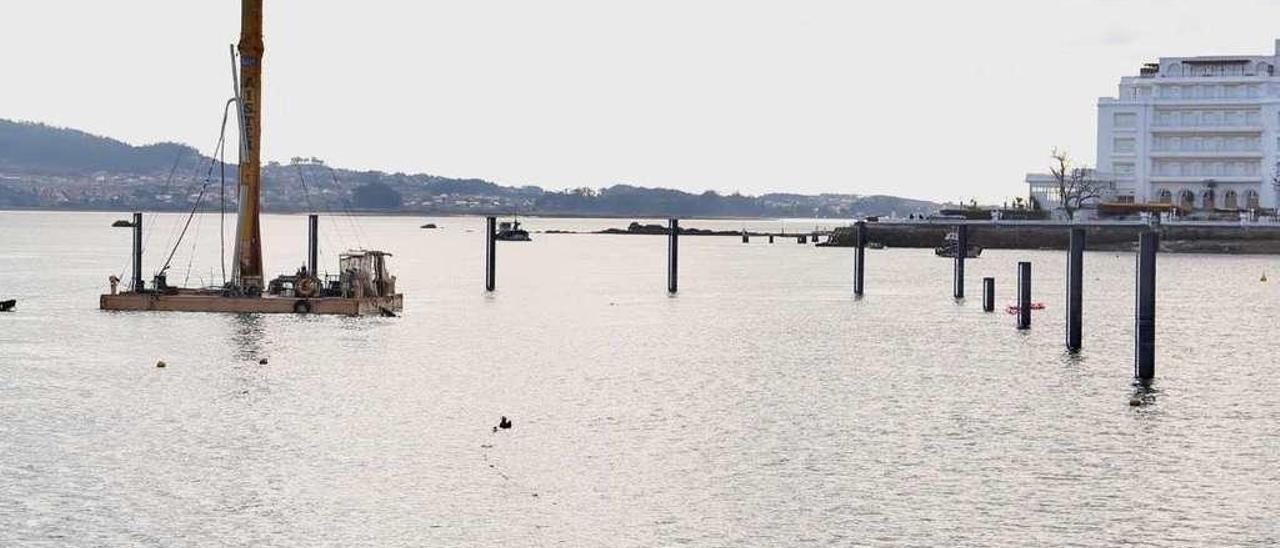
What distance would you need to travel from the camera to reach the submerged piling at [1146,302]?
161ft

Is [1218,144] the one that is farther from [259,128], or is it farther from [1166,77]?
[259,128]

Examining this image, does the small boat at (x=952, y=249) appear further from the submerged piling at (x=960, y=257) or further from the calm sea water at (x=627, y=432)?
the calm sea water at (x=627, y=432)

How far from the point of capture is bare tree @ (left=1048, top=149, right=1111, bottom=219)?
181 meters

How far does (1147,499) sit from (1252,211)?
499 feet

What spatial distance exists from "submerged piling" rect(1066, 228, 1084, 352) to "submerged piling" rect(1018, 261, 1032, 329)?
22.1 feet

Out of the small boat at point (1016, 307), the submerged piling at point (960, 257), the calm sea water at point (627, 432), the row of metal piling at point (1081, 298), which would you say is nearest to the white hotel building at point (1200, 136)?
the submerged piling at point (960, 257)

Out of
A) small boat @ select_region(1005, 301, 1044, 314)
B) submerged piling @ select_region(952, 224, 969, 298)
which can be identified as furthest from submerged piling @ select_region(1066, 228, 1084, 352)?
submerged piling @ select_region(952, 224, 969, 298)

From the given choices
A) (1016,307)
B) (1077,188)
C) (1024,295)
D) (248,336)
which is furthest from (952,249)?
(248,336)

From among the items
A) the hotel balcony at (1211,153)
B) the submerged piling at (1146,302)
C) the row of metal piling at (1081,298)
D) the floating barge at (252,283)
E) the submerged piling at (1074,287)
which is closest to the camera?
the submerged piling at (1146,302)

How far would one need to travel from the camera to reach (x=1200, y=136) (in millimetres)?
185000

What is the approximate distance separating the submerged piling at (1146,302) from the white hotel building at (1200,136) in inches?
5382

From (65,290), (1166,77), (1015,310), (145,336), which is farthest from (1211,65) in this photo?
(145,336)

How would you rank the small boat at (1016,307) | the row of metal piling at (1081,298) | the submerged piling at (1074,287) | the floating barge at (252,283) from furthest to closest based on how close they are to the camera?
the small boat at (1016,307) < the floating barge at (252,283) < the submerged piling at (1074,287) < the row of metal piling at (1081,298)

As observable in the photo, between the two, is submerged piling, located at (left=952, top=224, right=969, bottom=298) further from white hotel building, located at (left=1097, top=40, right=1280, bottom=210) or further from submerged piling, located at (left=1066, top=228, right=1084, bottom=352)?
white hotel building, located at (left=1097, top=40, right=1280, bottom=210)
